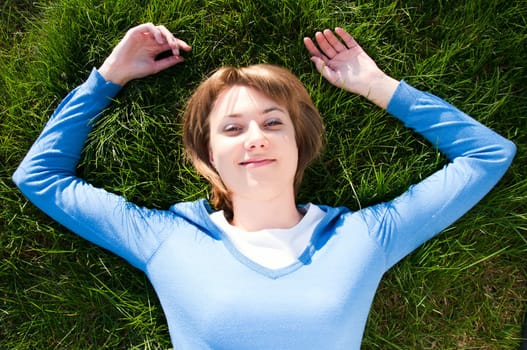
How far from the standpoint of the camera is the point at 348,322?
6.92ft

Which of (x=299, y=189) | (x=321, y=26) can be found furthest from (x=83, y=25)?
(x=299, y=189)

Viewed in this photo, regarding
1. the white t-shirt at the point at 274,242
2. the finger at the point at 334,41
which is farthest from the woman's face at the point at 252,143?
the finger at the point at 334,41

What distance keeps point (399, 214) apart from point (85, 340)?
174cm

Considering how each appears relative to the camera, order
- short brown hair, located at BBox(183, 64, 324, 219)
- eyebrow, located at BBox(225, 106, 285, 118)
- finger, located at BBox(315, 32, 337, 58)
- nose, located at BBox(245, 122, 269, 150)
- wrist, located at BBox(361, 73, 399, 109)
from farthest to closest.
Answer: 1. finger, located at BBox(315, 32, 337, 58)
2. wrist, located at BBox(361, 73, 399, 109)
3. short brown hair, located at BBox(183, 64, 324, 219)
4. eyebrow, located at BBox(225, 106, 285, 118)
5. nose, located at BBox(245, 122, 269, 150)

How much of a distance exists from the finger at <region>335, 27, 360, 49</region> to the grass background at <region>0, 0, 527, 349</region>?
0.22 feet

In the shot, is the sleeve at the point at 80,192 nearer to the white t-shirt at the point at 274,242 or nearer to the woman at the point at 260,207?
the woman at the point at 260,207

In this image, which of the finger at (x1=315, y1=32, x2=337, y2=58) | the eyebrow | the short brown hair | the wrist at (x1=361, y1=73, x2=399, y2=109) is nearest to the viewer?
the eyebrow

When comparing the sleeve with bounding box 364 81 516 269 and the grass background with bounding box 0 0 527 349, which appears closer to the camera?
the sleeve with bounding box 364 81 516 269

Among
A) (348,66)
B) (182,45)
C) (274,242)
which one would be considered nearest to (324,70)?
(348,66)

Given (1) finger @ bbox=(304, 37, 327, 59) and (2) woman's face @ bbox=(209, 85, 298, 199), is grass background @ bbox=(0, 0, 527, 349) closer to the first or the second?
(1) finger @ bbox=(304, 37, 327, 59)

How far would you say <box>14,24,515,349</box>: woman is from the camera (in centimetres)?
208

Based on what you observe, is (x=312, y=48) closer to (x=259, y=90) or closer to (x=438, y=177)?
(x=259, y=90)

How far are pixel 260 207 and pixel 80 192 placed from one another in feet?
2.83

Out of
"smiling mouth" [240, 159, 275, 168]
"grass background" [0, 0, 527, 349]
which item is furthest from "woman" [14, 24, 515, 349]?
"grass background" [0, 0, 527, 349]
